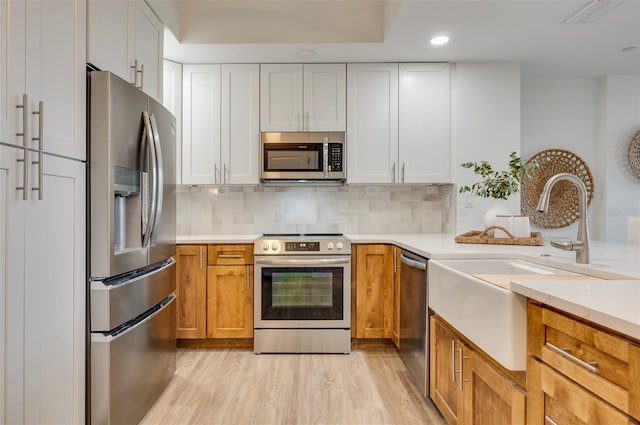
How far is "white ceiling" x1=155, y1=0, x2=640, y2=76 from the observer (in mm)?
2484

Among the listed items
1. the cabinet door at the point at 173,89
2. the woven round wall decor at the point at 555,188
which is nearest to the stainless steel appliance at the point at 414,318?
the woven round wall decor at the point at 555,188

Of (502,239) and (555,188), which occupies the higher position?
(555,188)

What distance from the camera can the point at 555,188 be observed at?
3.56m

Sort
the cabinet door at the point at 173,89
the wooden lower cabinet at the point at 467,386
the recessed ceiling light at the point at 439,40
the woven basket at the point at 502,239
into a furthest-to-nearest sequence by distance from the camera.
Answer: the cabinet door at the point at 173,89, the recessed ceiling light at the point at 439,40, the woven basket at the point at 502,239, the wooden lower cabinet at the point at 467,386

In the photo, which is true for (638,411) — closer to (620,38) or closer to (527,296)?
(527,296)

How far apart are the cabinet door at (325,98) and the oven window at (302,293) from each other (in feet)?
3.96

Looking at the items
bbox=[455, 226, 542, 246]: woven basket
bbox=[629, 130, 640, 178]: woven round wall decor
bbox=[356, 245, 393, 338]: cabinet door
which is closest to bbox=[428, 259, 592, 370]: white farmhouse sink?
bbox=[455, 226, 542, 246]: woven basket

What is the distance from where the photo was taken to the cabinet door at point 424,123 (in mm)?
3238
